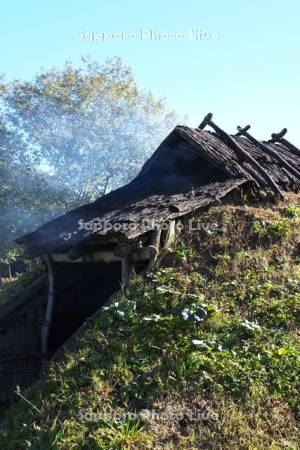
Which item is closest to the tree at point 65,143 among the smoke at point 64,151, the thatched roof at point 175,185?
the smoke at point 64,151

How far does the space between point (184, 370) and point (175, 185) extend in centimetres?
500

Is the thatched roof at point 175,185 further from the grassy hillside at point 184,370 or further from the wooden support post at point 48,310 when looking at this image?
the grassy hillside at point 184,370

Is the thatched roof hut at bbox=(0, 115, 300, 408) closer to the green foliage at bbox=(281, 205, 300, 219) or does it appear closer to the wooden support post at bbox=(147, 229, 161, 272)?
the wooden support post at bbox=(147, 229, 161, 272)

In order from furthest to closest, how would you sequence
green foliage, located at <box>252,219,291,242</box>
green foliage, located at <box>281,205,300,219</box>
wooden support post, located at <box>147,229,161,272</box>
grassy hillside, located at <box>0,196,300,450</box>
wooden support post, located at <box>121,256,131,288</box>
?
green foliage, located at <box>281,205,300,219</box>, green foliage, located at <box>252,219,291,242</box>, wooden support post, located at <box>147,229,161,272</box>, wooden support post, located at <box>121,256,131,288</box>, grassy hillside, located at <box>0,196,300,450</box>

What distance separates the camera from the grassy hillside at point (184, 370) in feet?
14.9

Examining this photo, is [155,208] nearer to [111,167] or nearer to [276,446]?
[276,446]

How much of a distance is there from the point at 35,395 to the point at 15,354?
2922 millimetres

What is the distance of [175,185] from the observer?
31.2 feet

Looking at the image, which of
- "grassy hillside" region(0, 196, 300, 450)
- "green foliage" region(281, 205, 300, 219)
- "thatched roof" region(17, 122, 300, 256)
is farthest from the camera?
"green foliage" region(281, 205, 300, 219)

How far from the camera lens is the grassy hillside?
455 cm

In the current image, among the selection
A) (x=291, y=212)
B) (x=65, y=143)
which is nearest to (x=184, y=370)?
(x=291, y=212)

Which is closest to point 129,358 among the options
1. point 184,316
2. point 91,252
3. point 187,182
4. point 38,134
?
point 184,316

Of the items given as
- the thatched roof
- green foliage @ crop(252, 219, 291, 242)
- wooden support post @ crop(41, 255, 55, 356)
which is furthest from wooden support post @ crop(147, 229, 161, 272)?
wooden support post @ crop(41, 255, 55, 356)

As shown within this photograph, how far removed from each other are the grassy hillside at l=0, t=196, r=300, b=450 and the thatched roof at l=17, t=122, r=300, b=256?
1.02 metres
